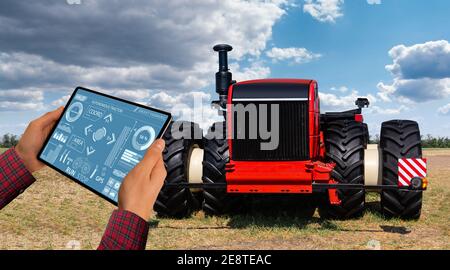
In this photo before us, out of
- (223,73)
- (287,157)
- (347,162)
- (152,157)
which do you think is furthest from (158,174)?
(223,73)

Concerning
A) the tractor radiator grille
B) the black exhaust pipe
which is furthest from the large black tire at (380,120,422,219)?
the black exhaust pipe

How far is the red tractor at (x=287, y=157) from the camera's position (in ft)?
24.0

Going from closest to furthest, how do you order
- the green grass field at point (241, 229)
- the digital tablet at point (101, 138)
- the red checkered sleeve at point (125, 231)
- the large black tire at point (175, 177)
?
the red checkered sleeve at point (125, 231), the digital tablet at point (101, 138), the green grass field at point (241, 229), the large black tire at point (175, 177)

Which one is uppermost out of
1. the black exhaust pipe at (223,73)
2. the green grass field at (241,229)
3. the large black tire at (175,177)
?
the black exhaust pipe at (223,73)

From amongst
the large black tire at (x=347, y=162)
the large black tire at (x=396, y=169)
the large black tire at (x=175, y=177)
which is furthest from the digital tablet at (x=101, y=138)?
the large black tire at (x=396, y=169)

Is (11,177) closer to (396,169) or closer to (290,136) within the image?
(290,136)

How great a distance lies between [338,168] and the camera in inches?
313

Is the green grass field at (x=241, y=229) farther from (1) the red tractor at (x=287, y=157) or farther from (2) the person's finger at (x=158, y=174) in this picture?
(2) the person's finger at (x=158, y=174)

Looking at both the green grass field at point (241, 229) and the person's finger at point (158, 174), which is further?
the green grass field at point (241, 229)

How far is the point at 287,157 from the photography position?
292 inches

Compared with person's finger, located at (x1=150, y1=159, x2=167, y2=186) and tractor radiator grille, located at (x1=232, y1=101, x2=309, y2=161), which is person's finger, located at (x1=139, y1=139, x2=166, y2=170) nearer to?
person's finger, located at (x1=150, y1=159, x2=167, y2=186)

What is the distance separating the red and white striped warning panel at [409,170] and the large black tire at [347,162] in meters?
0.62

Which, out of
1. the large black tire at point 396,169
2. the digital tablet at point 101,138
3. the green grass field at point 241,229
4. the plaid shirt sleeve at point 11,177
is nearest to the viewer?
the digital tablet at point 101,138
